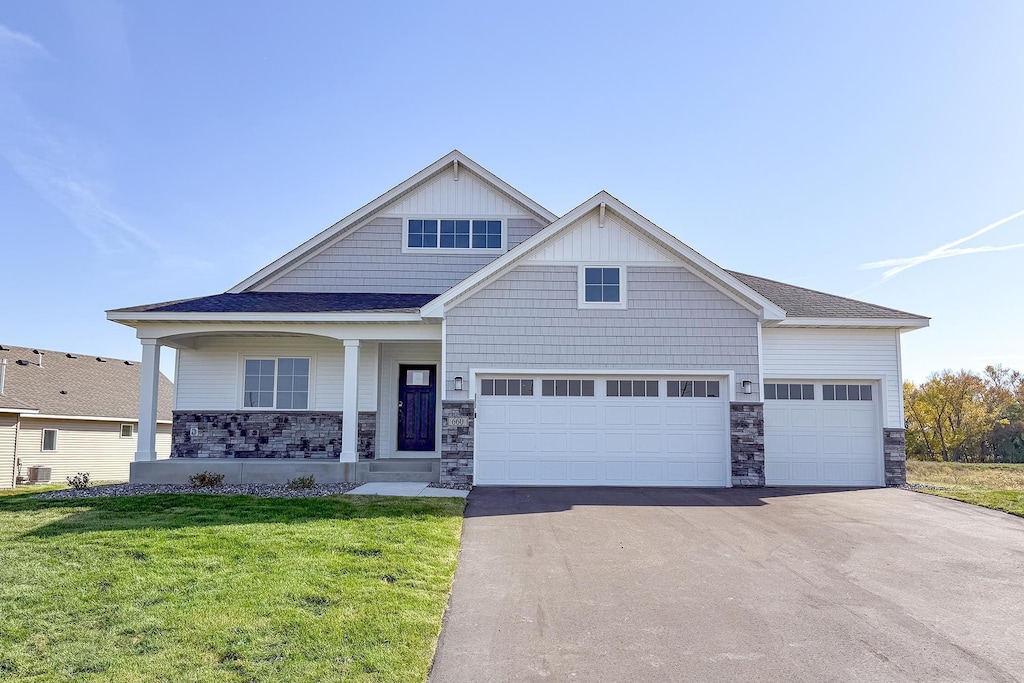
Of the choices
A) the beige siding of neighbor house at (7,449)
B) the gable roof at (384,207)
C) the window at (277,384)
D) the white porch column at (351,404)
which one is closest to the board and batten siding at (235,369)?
the window at (277,384)

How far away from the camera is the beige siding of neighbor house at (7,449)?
20250mm

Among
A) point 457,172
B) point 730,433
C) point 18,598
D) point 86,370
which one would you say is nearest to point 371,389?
point 457,172

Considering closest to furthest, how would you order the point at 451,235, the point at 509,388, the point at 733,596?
1. the point at 733,596
2. the point at 509,388
3. the point at 451,235

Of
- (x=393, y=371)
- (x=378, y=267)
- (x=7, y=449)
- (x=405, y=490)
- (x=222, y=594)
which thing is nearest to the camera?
(x=222, y=594)

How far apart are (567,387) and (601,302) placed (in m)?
1.80

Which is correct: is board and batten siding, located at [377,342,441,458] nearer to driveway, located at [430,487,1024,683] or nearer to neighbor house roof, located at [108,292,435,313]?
neighbor house roof, located at [108,292,435,313]

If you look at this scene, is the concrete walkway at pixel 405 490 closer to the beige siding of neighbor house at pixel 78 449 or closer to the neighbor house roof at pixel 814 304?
the neighbor house roof at pixel 814 304

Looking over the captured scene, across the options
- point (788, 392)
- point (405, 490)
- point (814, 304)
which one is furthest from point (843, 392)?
point (405, 490)

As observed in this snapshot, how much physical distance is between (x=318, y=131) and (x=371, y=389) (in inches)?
227

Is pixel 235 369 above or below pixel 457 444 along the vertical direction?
above

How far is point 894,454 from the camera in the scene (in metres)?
12.9

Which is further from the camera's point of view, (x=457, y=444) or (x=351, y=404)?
(x=351, y=404)

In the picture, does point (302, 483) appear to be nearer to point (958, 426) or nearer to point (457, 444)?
point (457, 444)

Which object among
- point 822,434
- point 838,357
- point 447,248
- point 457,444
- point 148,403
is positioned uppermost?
point 447,248
